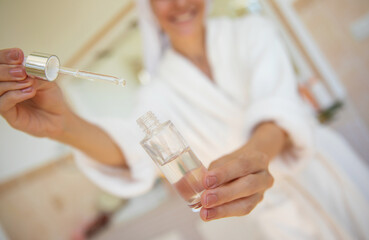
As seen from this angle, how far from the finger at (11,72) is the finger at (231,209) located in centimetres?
25

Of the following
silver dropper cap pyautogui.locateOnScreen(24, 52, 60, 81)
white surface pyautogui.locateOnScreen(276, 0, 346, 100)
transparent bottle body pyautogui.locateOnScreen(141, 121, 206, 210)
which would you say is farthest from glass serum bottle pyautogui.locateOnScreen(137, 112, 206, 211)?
white surface pyautogui.locateOnScreen(276, 0, 346, 100)

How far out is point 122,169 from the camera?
62 cm

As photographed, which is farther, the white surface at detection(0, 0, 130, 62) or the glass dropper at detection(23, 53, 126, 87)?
the white surface at detection(0, 0, 130, 62)

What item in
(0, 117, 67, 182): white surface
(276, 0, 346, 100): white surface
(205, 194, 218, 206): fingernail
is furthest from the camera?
(276, 0, 346, 100): white surface

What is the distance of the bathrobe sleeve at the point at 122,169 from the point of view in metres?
0.58

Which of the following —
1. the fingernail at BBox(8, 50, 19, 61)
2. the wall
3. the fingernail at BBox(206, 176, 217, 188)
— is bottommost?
the fingernail at BBox(206, 176, 217, 188)

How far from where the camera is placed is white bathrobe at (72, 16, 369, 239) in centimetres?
58

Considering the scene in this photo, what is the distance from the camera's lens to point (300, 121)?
54 cm

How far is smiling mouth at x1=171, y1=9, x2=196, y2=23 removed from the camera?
29.8 inches

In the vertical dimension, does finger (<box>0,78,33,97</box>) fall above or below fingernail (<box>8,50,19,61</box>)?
below

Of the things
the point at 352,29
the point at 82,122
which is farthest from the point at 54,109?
the point at 352,29

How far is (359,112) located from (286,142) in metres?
0.92

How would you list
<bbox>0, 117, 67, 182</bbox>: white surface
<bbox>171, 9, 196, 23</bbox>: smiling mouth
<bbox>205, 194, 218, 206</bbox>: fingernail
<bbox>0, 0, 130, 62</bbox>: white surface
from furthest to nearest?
<bbox>0, 117, 67, 182</bbox>: white surface → <bbox>171, 9, 196, 23</bbox>: smiling mouth → <bbox>0, 0, 130, 62</bbox>: white surface → <bbox>205, 194, 218, 206</bbox>: fingernail

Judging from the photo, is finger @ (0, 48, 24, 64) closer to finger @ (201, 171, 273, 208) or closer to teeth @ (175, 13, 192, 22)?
finger @ (201, 171, 273, 208)
